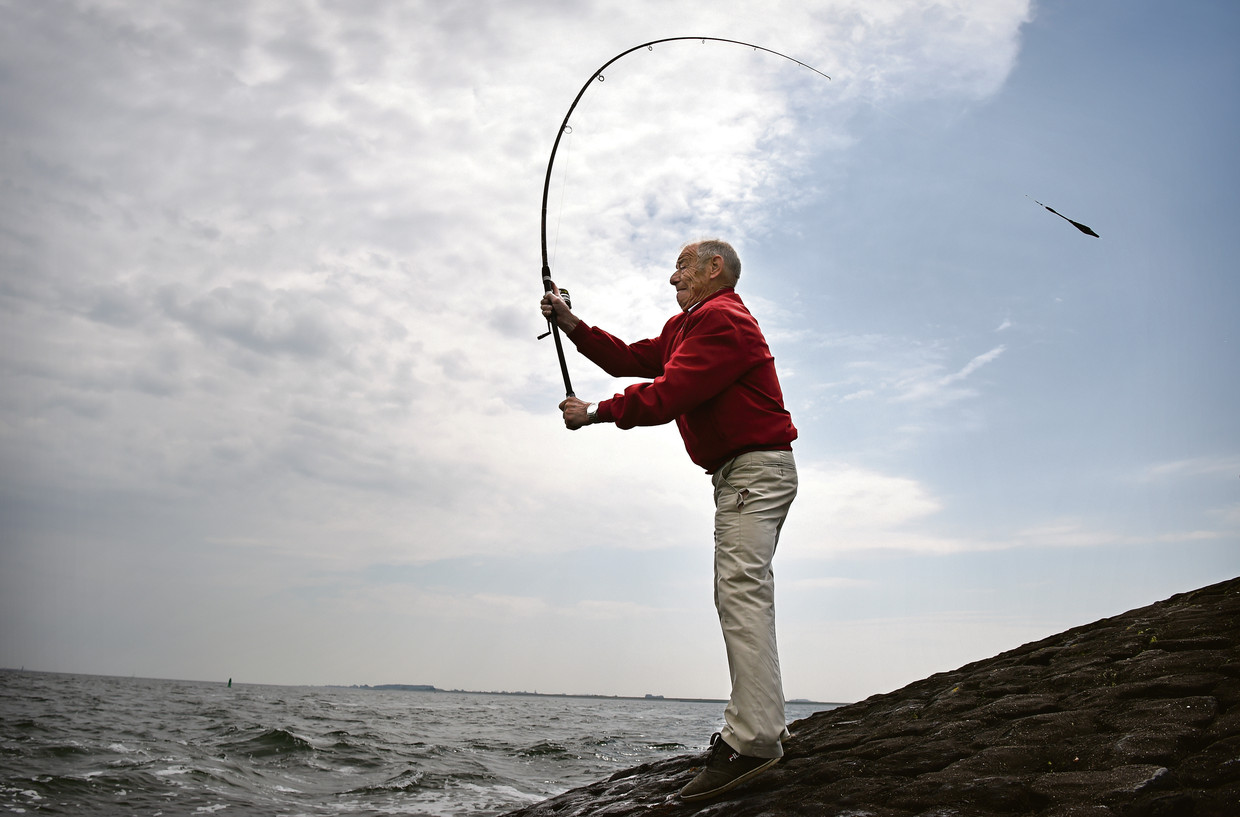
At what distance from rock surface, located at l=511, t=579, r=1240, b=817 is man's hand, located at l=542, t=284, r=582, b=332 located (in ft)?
7.73

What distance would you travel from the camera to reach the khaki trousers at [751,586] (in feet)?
9.20

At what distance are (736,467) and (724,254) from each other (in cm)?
105

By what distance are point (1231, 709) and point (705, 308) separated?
2240mm

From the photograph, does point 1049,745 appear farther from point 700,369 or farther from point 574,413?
point 574,413

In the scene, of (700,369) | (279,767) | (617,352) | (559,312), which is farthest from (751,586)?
(279,767)

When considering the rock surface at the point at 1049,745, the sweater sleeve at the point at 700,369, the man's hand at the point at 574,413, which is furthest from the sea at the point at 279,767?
the sweater sleeve at the point at 700,369

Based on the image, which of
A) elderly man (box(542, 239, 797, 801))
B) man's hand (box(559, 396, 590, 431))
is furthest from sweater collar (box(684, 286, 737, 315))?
man's hand (box(559, 396, 590, 431))

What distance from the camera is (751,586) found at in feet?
9.57

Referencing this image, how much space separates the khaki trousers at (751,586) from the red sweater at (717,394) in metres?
0.09

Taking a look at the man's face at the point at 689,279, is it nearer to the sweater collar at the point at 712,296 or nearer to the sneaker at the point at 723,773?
the sweater collar at the point at 712,296

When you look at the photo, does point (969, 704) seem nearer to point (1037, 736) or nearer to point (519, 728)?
point (1037, 736)

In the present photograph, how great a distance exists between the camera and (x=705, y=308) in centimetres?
325

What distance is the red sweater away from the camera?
307 centimetres

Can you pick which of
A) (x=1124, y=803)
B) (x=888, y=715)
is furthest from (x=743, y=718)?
(x=888, y=715)
